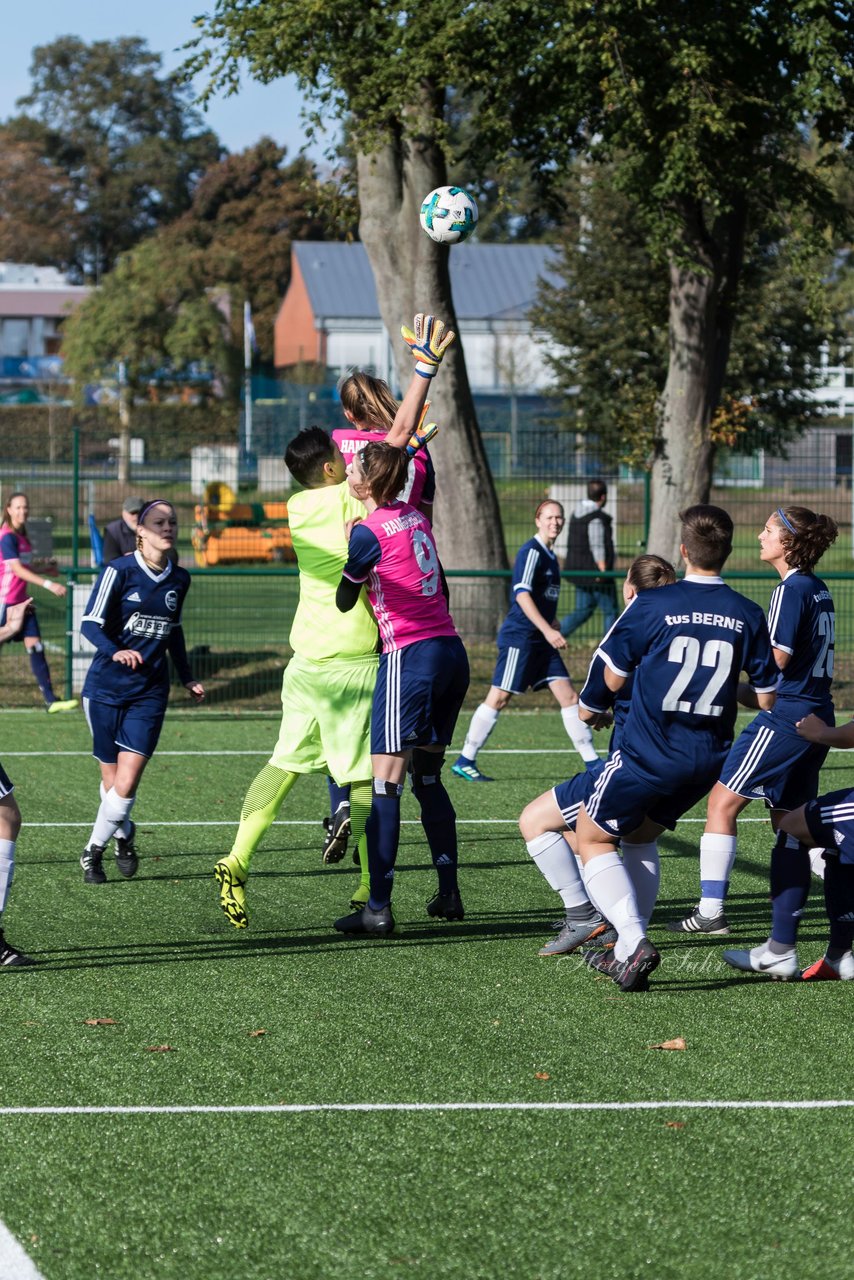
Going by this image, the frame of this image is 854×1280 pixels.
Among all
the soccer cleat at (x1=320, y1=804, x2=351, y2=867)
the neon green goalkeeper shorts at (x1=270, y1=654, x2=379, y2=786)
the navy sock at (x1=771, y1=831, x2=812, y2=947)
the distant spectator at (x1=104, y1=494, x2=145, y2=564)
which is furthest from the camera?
the distant spectator at (x1=104, y1=494, x2=145, y2=564)

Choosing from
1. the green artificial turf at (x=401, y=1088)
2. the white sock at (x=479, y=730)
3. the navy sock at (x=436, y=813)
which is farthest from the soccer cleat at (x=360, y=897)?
the white sock at (x=479, y=730)

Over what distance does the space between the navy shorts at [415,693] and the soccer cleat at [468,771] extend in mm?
5195

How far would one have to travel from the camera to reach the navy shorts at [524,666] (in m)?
12.3

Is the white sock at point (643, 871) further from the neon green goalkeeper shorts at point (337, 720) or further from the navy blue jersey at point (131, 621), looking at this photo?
the navy blue jersey at point (131, 621)

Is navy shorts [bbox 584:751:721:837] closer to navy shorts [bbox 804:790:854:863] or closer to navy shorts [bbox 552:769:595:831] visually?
navy shorts [bbox 552:769:595:831]

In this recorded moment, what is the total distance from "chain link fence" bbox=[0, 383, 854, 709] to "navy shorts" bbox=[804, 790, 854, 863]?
10.0 m

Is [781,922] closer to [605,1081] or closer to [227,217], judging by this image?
[605,1081]

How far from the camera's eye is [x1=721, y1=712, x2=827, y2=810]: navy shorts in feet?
23.6

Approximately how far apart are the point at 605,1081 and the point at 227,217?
87996 mm

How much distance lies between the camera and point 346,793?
893cm

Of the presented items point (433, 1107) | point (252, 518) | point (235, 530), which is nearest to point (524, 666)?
point (433, 1107)

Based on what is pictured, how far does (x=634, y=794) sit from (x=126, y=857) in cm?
361

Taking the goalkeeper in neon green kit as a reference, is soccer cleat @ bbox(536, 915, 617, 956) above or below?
below

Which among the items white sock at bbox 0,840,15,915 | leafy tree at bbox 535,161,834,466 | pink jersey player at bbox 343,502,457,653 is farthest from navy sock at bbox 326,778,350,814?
leafy tree at bbox 535,161,834,466
